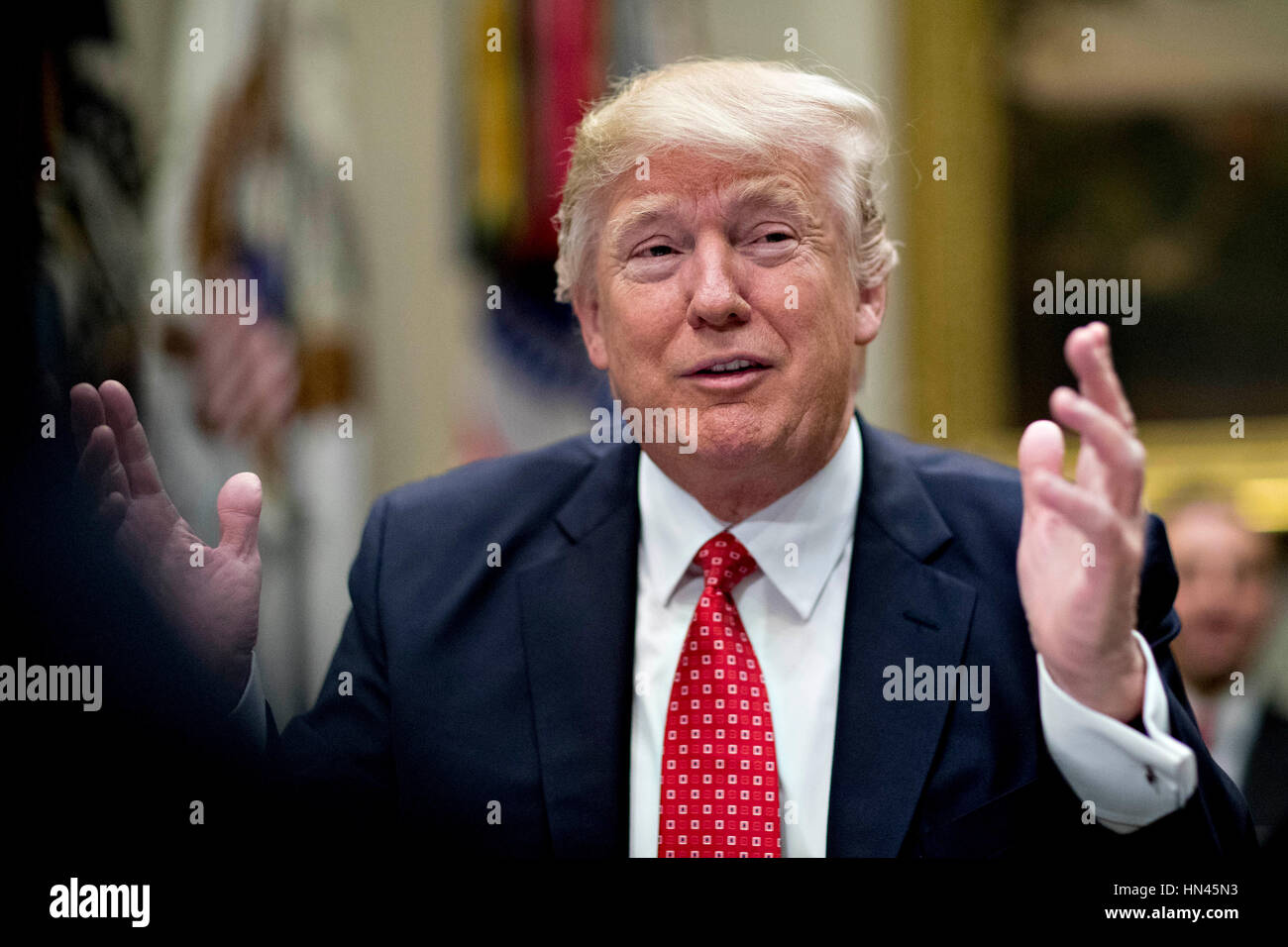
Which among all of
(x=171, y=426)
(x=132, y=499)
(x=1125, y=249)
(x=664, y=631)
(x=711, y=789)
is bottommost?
(x=711, y=789)

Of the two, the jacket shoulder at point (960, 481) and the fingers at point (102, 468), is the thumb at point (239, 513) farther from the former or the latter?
the jacket shoulder at point (960, 481)

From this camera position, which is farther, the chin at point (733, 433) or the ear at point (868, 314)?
the ear at point (868, 314)

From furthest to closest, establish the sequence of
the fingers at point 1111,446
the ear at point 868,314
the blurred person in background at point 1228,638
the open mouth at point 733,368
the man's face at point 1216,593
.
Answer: the man's face at point 1216,593, the blurred person in background at point 1228,638, the ear at point 868,314, the open mouth at point 733,368, the fingers at point 1111,446

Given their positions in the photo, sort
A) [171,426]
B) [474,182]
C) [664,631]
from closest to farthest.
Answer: [664,631] → [171,426] → [474,182]

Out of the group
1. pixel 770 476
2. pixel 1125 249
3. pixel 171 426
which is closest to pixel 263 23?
pixel 171 426

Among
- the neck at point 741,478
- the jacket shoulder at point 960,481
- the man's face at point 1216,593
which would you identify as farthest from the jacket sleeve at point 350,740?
the man's face at point 1216,593

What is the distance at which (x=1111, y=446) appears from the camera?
3.93 feet

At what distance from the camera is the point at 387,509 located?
1.72 meters

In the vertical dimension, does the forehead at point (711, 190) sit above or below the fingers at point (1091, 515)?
above

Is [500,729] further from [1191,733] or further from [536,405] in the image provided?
[536,405]

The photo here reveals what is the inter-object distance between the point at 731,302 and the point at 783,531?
0.31 meters

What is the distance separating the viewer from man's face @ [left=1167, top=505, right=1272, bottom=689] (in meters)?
2.31

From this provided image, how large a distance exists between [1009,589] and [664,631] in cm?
43

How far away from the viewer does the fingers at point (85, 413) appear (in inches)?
56.3
